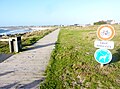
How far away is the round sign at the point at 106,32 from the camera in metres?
7.04

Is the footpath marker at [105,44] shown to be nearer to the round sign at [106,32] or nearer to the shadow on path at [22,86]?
the round sign at [106,32]

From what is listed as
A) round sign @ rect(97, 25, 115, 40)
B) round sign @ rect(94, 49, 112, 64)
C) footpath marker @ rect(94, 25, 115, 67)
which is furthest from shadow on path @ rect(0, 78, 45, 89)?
round sign @ rect(97, 25, 115, 40)

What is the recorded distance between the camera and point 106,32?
23.4 feet

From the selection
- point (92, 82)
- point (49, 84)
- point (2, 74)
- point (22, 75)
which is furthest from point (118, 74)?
point (2, 74)

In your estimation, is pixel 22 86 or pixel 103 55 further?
pixel 103 55

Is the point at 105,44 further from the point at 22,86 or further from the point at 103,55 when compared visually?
the point at 22,86

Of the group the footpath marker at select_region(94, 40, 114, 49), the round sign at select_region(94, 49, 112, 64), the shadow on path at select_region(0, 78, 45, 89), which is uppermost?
the footpath marker at select_region(94, 40, 114, 49)

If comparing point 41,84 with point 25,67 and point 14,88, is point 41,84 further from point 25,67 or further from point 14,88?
point 25,67

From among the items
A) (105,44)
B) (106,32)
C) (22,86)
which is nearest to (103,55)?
(105,44)

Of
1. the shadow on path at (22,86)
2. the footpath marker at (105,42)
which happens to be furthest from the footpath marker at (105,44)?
the shadow on path at (22,86)

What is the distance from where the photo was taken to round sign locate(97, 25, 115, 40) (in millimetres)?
7035

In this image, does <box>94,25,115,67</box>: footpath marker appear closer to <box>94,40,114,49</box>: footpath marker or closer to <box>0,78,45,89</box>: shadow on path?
<box>94,40,114,49</box>: footpath marker

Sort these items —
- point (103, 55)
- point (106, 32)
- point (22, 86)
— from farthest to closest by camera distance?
point (103, 55) → point (106, 32) → point (22, 86)

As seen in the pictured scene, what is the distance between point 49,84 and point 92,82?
1.22 metres
